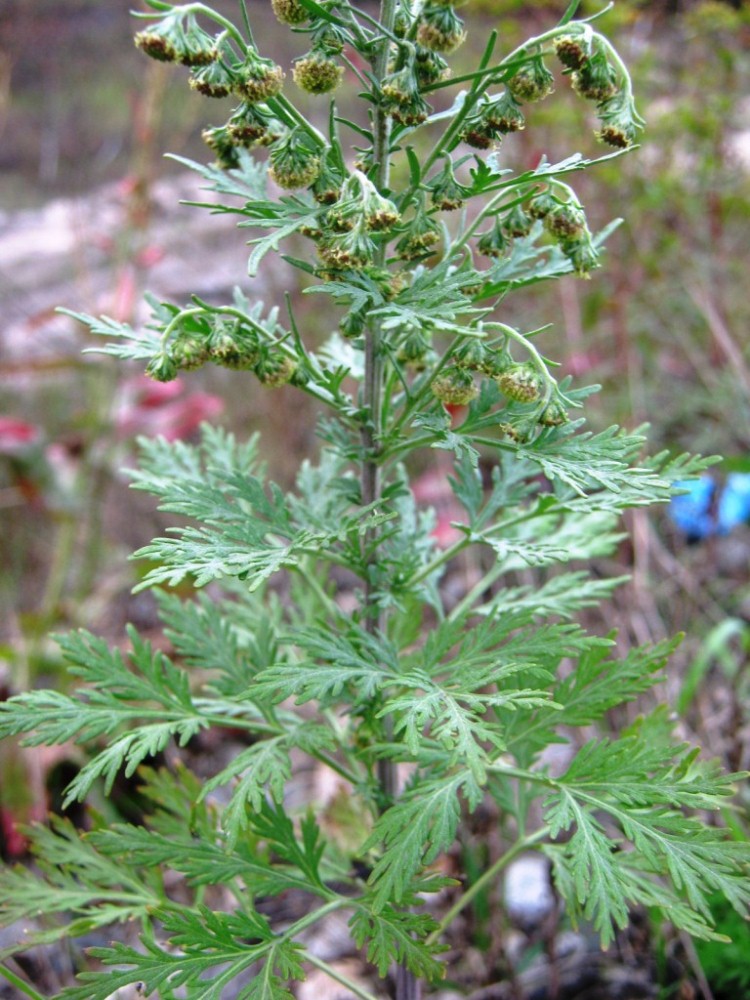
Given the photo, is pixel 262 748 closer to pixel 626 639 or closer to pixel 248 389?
pixel 626 639

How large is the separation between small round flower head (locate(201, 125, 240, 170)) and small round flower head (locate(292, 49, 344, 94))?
19 cm

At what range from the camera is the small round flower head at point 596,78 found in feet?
3.51

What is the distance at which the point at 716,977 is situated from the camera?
62.6 inches

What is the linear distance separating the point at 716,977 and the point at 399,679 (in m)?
1.09

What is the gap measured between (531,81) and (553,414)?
0.43 m

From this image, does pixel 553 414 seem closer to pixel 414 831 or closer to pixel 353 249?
pixel 353 249

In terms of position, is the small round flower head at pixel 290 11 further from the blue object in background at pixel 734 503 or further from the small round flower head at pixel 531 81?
the blue object in background at pixel 734 503

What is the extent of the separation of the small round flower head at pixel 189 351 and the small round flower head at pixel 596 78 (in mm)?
622

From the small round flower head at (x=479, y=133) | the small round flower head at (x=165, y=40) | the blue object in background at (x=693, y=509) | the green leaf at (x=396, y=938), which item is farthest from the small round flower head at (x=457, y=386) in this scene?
the blue object in background at (x=693, y=509)

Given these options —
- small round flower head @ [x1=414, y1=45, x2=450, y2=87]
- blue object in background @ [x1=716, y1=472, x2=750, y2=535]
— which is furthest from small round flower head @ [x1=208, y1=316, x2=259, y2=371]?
blue object in background @ [x1=716, y1=472, x2=750, y2=535]

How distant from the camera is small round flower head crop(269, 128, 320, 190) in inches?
41.5

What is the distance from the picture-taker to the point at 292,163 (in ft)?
3.46

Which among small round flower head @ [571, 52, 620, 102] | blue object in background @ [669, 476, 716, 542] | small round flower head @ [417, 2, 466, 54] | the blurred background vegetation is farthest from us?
blue object in background @ [669, 476, 716, 542]

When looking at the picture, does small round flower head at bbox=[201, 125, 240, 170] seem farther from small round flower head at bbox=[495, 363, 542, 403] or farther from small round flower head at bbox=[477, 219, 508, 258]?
small round flower head at bbox=[495, 363, 542, 403]
